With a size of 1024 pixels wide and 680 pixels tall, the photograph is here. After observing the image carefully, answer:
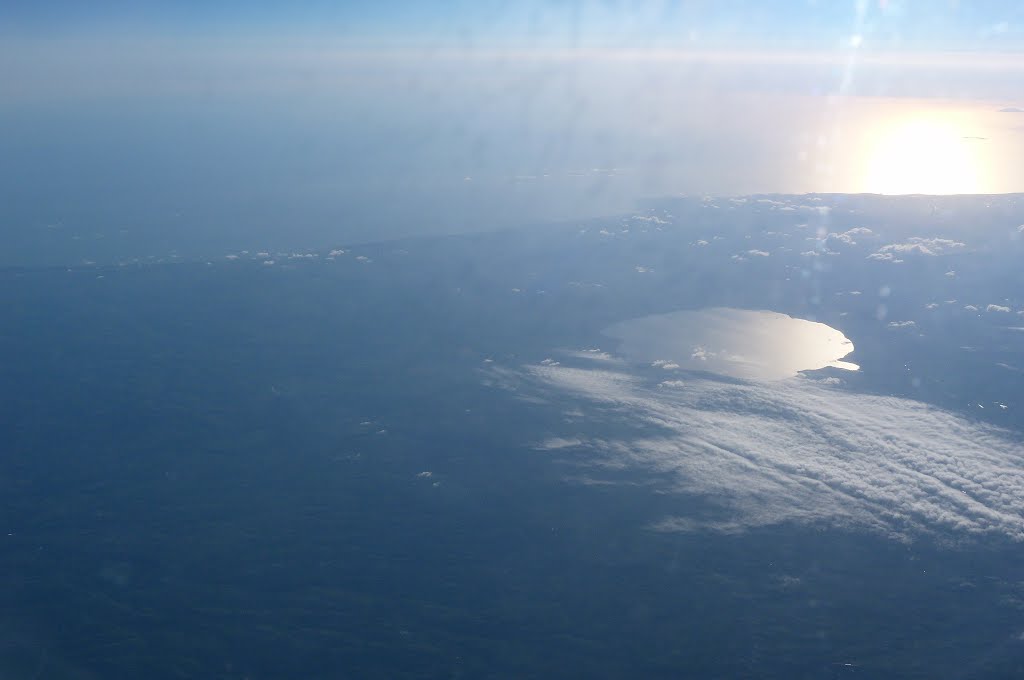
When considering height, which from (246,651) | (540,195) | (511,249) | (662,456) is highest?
(540,195)

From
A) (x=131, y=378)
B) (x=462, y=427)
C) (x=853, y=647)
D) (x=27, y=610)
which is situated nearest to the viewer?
(x=853, y=647)

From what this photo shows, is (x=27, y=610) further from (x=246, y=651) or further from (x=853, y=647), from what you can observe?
(x=853, y=647)

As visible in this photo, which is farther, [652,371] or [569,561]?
[652,371]

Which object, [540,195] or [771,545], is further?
[540,195]

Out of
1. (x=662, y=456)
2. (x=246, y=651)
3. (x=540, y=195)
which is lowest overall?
(x=246, y=651)

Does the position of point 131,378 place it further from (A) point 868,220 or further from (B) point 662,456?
(A) point 868,220

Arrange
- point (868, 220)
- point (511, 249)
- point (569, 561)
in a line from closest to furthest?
point (569, 561), point (511, 249), point (868, 220)

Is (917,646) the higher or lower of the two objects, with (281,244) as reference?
lower

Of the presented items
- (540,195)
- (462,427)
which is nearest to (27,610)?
(462,427)

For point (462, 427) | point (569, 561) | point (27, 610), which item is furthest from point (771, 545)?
point (27, 610)
